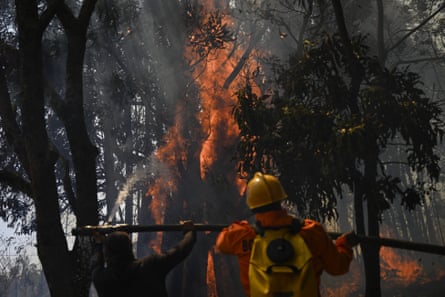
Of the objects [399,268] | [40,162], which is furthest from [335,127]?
[399,268]

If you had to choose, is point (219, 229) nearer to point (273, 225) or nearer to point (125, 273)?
point (125, 273)

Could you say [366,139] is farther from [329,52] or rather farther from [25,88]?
[25,88]

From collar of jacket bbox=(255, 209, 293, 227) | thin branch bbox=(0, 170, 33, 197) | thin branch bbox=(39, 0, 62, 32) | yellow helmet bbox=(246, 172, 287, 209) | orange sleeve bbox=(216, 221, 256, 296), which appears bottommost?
orange sleeve bbox=(216, 221, 256, 296)

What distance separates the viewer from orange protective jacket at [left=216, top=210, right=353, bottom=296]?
10.1 ft

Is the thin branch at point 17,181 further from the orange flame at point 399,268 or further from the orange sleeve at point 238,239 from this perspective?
the orange flame at point 399,268

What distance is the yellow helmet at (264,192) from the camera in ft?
10.4

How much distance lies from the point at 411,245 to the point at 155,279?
7.66 feet

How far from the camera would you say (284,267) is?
9.72ft

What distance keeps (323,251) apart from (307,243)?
0.48 feet

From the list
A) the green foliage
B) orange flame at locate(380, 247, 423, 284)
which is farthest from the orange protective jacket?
orange flame at locate(380, 247, 423, 284)

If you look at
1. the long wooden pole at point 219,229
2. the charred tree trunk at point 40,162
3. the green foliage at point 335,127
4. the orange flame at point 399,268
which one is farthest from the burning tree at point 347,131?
the orange flame at point 399,268

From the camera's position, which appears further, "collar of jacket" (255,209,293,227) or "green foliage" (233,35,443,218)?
"green foliage" (233,35,443,218)

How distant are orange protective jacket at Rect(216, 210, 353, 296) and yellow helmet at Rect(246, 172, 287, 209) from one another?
0.09 meters

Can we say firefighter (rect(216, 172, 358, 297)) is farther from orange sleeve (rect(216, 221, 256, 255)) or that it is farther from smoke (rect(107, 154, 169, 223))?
smoke (rect(107, 154, 169, 223))
